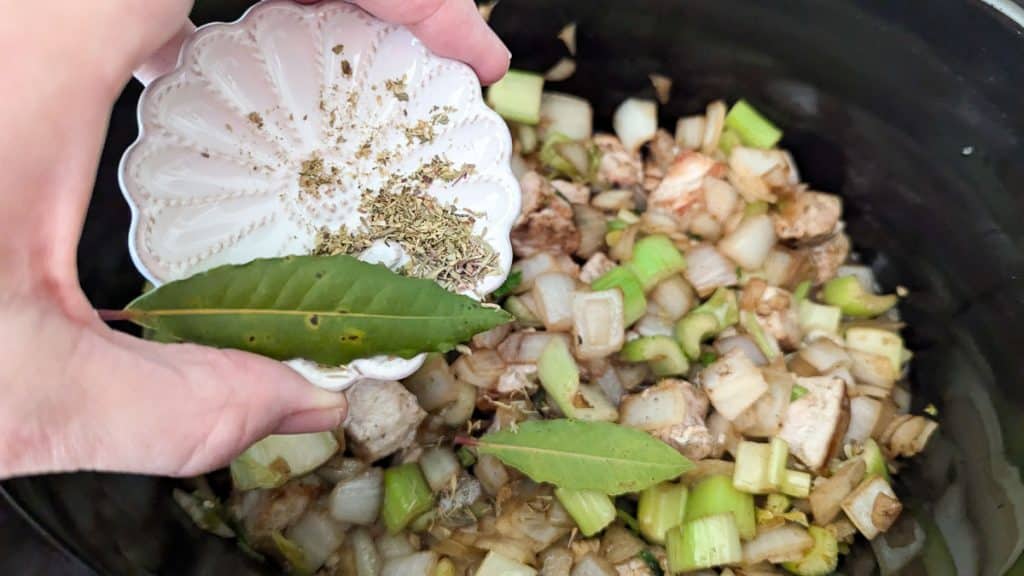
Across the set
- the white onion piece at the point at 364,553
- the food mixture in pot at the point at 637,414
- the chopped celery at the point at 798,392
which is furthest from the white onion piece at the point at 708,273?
the white onion piece at the point at 364,553

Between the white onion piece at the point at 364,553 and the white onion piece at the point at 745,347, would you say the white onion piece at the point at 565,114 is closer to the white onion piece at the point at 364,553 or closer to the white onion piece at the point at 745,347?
the white onion piece at the point at 745,347

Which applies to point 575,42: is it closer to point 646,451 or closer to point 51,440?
point 646,451

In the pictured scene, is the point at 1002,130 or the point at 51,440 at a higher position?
the point at 1002,130

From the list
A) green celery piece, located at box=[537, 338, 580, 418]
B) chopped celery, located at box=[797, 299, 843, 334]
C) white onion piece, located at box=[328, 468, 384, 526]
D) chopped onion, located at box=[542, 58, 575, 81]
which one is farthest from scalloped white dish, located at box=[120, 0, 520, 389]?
chopped celery, located at box=[797, 299, 843, 334]

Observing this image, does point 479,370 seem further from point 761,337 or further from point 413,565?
point 761,337

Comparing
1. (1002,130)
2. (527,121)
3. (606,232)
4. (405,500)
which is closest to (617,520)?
(405,500)

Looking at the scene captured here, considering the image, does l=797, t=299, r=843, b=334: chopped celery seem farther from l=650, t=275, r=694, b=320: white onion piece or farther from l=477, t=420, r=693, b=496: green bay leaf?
l=477, t=420, r=693, b=496: green bay leaf
